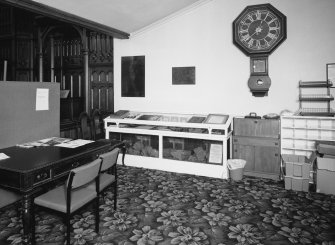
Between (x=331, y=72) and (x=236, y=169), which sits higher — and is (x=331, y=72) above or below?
above

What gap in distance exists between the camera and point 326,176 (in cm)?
378

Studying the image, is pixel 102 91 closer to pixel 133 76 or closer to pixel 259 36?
pixel 133 76

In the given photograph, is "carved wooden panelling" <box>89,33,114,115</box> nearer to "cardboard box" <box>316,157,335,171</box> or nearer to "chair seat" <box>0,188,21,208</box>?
"chair seat" <box>0,188,21,208</box>

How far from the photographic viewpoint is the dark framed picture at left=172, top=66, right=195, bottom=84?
5246mm

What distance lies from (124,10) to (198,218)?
3527 millimetres

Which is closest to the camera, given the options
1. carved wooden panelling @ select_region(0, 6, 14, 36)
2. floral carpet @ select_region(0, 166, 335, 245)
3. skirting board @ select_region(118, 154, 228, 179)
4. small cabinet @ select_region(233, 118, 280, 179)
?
floral carpet @ select_region(0, 166, 335, 245)

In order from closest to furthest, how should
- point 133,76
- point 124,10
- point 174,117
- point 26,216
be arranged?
point 26,216 → point 124,10 → point 174,117 → point 133,76

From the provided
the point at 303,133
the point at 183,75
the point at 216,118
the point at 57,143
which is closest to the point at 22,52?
the point at 183,75

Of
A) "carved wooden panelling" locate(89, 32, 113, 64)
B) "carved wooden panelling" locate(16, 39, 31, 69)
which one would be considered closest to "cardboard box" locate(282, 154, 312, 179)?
"carved wooden panelling" locate(89, 32, 113, 64)

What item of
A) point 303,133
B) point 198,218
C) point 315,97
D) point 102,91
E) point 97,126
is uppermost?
point 102,91

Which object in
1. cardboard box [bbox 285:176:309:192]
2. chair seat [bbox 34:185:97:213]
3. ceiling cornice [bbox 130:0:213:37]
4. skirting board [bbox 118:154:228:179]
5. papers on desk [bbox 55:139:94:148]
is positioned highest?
ceiling cornice [bbox 130:0:213:37]

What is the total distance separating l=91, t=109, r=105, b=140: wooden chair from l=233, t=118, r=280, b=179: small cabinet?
2.70 meters

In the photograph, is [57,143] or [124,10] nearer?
[57,143]

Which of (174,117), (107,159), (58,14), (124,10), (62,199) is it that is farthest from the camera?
(174,117)
